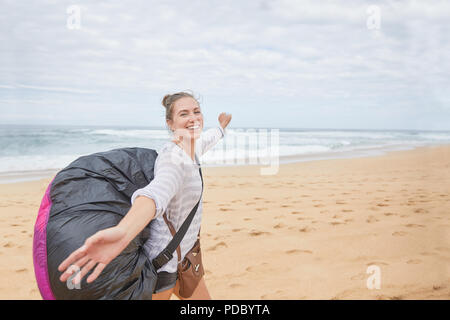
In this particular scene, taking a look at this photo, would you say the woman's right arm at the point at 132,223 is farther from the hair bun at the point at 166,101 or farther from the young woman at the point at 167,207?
the hair bun at the point at 166,101

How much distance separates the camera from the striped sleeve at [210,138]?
97.3 inches

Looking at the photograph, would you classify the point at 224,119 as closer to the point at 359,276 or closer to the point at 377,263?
the point at 359,276

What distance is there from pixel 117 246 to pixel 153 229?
57 cm

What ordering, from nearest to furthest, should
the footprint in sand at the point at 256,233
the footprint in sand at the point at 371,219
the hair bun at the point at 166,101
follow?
the hair bun at the point at 166,101, the footprint in sand at the point at 256,233, the footprint in sand at the point at 371,219

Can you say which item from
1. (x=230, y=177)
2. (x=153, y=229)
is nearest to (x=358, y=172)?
(x=230, y=177)

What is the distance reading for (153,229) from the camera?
1801mm

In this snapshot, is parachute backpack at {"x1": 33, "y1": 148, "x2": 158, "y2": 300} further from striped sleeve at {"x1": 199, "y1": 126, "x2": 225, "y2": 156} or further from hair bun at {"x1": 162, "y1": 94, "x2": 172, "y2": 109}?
striped sleeve at {"x1": 199, "y1": 126, "x2": 225, "y2": 156}

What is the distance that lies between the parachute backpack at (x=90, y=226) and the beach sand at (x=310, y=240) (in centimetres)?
168

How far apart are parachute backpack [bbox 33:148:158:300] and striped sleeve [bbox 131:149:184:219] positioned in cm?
31

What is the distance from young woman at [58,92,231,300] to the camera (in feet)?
4.01

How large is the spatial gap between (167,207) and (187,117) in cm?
50

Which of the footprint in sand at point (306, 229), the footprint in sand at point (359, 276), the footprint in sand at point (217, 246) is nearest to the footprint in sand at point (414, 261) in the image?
the footprint in sand at point (359, 276)

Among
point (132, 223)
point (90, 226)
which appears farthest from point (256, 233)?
point (132, 223)

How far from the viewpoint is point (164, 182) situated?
4.84ft
